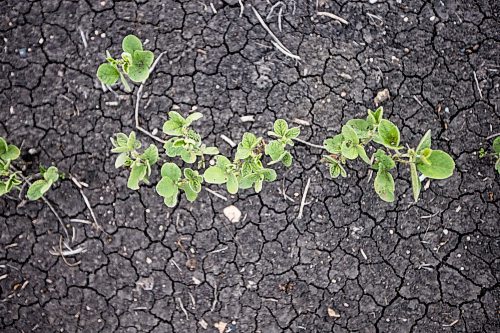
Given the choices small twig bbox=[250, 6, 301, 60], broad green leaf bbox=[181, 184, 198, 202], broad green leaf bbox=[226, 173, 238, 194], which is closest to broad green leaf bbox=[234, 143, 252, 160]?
broad green leaf bbox=[226, 173, 238, 194]

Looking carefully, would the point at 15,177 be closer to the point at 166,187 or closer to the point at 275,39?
the point at 166,187

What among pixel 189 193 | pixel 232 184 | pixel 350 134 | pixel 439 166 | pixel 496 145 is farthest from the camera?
pixel 496 145

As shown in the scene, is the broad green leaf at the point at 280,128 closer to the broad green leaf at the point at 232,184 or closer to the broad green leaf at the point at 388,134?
the broad green leaf at the point at 232,184

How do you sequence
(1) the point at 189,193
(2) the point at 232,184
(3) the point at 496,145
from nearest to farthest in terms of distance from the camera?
(2) the point at 232,184 < (1) the point at 189,193 < (3) the point at 496,145

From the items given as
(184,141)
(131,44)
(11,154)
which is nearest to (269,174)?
(184,141)

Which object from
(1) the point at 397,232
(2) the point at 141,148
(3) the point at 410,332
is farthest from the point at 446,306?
(2) the point at 141,148

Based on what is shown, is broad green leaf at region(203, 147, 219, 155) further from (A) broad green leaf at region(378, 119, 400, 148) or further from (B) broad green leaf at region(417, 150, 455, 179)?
(B) broad green leaf at region(417, 150, 455, 179)

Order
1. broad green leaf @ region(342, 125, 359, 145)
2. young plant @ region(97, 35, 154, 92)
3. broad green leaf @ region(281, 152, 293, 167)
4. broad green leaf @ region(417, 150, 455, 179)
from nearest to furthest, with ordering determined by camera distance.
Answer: broad green leaf @ region(417, 150, 455, 179)
broad green leaf @ region(342, 125, 359, 145)
young plant @ region(97, 35, 154, 92)
broad green leaf @ region(281, 152, 293, 167)
